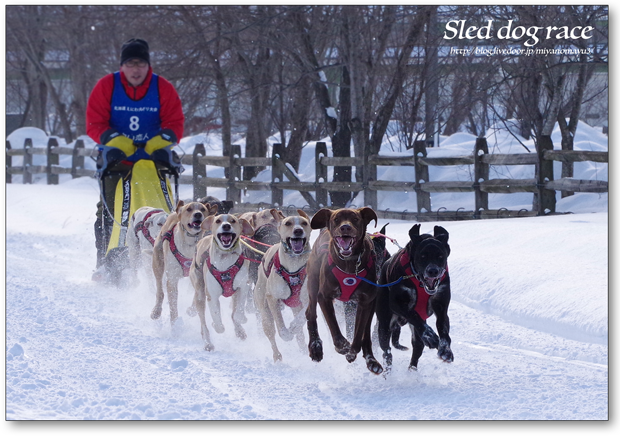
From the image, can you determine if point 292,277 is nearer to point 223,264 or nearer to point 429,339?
point 223,264

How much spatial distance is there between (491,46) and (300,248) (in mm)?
7725

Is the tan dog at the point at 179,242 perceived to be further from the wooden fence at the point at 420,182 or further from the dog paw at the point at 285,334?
the wooden fence at the point at 420,182

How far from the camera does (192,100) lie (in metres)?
15.3

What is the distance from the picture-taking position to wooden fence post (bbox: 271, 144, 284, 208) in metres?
14.5

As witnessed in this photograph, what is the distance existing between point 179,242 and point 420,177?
7065mm

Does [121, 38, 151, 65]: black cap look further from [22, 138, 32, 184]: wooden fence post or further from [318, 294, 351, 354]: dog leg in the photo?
[22, 138, 32, 184]: wooden fence post

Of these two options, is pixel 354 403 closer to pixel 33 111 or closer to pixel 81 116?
pixel 81 116

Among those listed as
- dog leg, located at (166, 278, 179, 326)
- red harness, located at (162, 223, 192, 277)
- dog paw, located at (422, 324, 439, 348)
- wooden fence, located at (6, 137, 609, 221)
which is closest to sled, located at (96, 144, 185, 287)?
red harness, located at (162, 223, 192, 277)

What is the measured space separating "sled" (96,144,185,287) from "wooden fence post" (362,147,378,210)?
6109mm

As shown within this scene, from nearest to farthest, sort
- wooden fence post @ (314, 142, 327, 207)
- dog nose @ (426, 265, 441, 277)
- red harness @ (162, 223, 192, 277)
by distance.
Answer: dog nose @ (426, 265, 441, 277) < red harness @ (162, 223, 192, 277) < wooden fence post @ (314, 142, 327, 207)

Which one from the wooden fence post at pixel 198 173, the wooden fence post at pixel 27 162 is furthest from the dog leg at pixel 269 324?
the wooden fence post at pixel 27 162

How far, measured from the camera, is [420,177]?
12641 millimetres

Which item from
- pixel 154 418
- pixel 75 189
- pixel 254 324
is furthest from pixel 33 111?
pixel 154 418

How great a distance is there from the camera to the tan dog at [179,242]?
602cm
